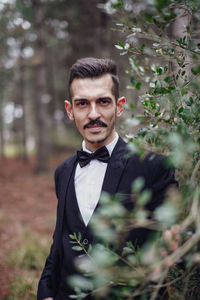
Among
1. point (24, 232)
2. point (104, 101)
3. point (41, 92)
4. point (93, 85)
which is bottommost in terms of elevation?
point (24, 232)

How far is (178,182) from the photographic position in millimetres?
2055

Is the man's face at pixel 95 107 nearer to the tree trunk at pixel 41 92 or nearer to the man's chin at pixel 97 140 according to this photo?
the man's chin at pixel 97 140

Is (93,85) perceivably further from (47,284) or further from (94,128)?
(47,284)

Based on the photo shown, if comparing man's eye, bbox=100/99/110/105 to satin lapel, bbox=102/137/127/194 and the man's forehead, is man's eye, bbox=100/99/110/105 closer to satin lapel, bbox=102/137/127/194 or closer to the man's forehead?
the man's forehead

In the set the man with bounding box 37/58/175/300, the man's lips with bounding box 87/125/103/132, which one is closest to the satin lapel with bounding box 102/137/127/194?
the man with bounding box 37/58/175/300

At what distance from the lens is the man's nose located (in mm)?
2199

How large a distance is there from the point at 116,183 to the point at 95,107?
2.28 ft

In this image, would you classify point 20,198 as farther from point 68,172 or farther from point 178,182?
point 178,182

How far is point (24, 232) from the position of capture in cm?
611

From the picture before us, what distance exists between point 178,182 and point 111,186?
55cm

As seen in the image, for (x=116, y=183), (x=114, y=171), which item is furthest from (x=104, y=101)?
(x=116, y=183)

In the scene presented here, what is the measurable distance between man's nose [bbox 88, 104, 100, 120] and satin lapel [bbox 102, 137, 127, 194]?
359 millimetres

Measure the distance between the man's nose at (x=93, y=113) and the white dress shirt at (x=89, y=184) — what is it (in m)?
0.32

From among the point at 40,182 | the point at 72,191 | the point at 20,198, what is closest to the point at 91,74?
the point at 72,191
